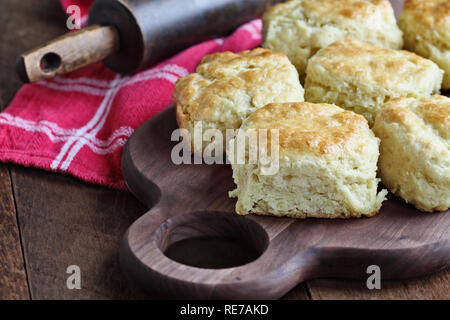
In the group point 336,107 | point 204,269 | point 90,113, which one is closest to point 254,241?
point 204,269

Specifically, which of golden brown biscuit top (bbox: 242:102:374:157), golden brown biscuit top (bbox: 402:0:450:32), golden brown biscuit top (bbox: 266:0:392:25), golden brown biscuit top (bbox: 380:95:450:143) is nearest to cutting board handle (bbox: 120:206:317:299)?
golden brown biscuit top (bbox: 242:102:374:157)

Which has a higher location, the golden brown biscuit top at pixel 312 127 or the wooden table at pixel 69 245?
the golden brown biscuit top at pixel 312 127

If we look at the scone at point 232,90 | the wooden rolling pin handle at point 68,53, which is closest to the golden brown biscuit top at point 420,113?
the scone at point 232,90

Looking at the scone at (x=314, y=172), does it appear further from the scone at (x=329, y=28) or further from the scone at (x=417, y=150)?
the scone at (x=329, y=28)

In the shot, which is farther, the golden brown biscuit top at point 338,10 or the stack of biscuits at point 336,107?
the golden brown biscuit top at point 338,10

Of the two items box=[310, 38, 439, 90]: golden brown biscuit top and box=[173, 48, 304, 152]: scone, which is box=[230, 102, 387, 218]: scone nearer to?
box=[173, 48, 304, 152]: scone

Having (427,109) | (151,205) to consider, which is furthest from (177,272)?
(427,109)

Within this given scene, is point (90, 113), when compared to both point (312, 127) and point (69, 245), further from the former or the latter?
point (312, 127)
